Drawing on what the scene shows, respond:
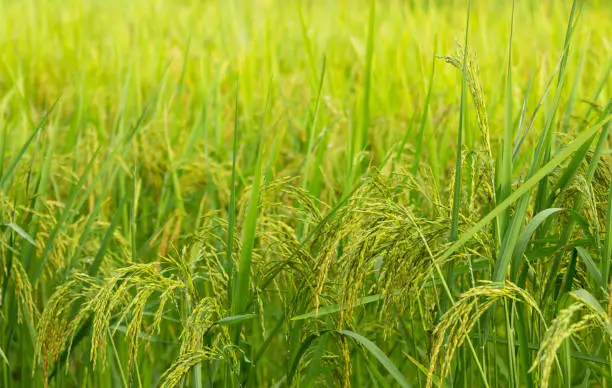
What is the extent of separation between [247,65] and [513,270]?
237 centimetres

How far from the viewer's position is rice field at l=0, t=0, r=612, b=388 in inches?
59.0

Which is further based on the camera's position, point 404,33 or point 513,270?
point 404,33

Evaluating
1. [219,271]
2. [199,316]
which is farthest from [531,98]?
[199,316]

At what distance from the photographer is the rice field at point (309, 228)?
59.0 inches

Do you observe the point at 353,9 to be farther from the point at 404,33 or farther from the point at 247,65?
the point at 247,65

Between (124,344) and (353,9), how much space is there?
14.9 feet

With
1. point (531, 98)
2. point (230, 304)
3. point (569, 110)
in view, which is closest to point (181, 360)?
point (230, 304)

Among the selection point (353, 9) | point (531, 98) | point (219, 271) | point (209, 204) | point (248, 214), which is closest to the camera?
point (248, 214)

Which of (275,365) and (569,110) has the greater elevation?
(569,110)

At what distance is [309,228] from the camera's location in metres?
2.07

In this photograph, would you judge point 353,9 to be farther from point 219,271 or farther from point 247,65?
point 219,271

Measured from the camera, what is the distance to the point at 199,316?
1.55 meters

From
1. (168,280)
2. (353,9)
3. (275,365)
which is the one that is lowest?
(275,365)

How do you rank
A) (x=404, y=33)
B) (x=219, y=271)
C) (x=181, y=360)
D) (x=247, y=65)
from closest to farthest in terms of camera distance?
1. (x=181, y=360)
2. (x=219, y=271)
3. (x=247, y=65)
4. (x=404, y=33)
